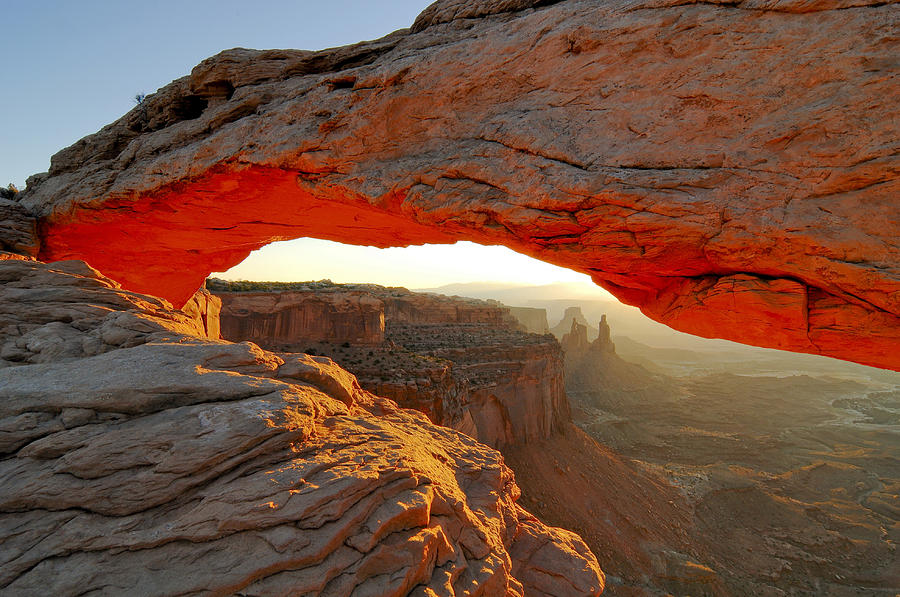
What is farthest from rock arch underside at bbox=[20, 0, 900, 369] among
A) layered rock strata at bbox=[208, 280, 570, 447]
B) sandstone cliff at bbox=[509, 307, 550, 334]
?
sandstone cliff at bbox=[509, 307, 550, 334]

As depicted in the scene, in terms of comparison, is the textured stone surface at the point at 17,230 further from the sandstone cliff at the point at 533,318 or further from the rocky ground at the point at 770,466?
the sandstone cliff at the point at 533,318

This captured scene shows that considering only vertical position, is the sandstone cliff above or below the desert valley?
below

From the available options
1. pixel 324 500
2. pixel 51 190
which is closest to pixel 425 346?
pixel 51 190

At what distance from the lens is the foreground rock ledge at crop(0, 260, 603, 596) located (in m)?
3.69

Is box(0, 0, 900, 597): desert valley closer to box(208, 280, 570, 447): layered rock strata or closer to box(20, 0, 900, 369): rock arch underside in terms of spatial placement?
box(20, 0, 900, 369): rock arch underside

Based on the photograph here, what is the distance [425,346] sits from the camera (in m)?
34.5

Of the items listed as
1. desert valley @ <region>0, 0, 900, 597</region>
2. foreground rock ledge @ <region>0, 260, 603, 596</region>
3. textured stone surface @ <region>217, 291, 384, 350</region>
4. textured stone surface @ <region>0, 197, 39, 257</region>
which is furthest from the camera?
textured stone surface @ <region>217, 291, 384, 350</region>

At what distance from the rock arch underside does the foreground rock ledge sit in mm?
4770

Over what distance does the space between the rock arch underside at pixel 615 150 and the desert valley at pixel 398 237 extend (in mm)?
42

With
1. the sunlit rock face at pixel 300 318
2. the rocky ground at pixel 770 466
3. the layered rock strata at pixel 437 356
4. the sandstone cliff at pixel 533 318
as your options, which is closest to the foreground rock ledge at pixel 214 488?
the layered rock strata at pixel 437 356

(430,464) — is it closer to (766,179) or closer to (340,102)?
(766,179)

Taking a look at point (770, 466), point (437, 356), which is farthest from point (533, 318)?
point (437, 356)

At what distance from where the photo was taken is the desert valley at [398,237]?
4109 millimetres

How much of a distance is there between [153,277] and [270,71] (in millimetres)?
9793
